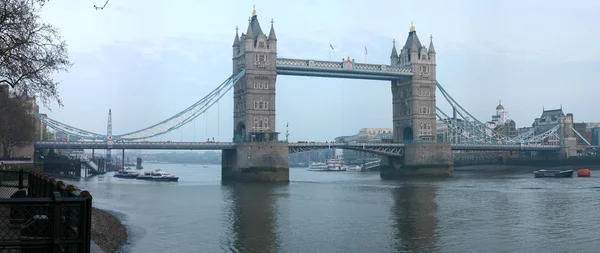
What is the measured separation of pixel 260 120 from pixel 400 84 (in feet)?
80.1

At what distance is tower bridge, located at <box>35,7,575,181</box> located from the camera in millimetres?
72750

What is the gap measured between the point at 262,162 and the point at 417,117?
87.4ft

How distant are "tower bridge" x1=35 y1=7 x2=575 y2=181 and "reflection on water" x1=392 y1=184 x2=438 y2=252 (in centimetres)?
2585

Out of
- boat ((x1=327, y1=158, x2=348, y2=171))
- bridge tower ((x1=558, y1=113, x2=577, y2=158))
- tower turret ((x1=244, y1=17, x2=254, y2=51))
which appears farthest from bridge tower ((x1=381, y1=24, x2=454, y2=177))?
boat ((x1=327, y1=158, x2=348, y2=171))

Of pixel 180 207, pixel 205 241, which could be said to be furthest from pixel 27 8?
pixel 180 207

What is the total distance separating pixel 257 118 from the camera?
75.7 meters

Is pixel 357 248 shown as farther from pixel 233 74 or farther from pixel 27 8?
pixel 233 74

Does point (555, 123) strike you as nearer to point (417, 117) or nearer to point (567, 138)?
point (567, 138)

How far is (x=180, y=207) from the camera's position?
41.2 meters

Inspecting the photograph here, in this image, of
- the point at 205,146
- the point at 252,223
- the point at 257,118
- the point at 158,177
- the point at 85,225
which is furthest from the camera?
the point at 158,177

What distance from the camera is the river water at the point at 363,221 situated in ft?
82.2

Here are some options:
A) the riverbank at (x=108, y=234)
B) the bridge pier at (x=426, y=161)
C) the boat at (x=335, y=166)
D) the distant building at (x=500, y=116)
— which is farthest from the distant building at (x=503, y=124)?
the riverbank at (x=108, y=234)

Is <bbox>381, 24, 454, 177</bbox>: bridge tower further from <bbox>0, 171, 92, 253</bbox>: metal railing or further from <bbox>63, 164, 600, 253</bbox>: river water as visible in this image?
<bbox>0, 171, 92, 253</bbox>: metal railing

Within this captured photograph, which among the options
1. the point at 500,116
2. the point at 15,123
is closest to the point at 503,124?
the point at 500,116
